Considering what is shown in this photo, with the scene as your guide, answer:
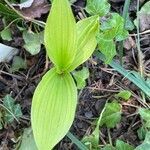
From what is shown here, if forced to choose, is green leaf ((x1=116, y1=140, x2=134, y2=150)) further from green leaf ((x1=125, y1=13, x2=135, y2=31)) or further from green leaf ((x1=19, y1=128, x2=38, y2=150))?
green leaf ((x1=125, y1=13, x2=135, y2=31))

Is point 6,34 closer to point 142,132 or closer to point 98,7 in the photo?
point 98,7

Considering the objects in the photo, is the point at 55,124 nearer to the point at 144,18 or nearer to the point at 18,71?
the point at 18,71

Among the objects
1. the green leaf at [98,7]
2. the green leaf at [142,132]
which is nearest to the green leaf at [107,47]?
the green leaf at [98,7]

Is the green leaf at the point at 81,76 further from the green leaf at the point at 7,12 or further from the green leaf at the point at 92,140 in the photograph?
the green leaf at the point at 7,12

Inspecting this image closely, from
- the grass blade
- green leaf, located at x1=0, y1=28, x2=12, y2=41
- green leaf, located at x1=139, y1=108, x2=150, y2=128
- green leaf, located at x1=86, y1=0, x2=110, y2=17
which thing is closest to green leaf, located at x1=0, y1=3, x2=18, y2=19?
green leaf, located at x1=0, y1=28, x2=12, y2=41

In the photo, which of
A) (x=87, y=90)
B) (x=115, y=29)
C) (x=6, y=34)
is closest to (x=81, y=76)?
(x=87, y=90)

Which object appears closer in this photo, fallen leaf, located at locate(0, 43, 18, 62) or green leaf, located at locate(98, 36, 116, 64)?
green leaf, located at locate(98, 36, 116, 64)
